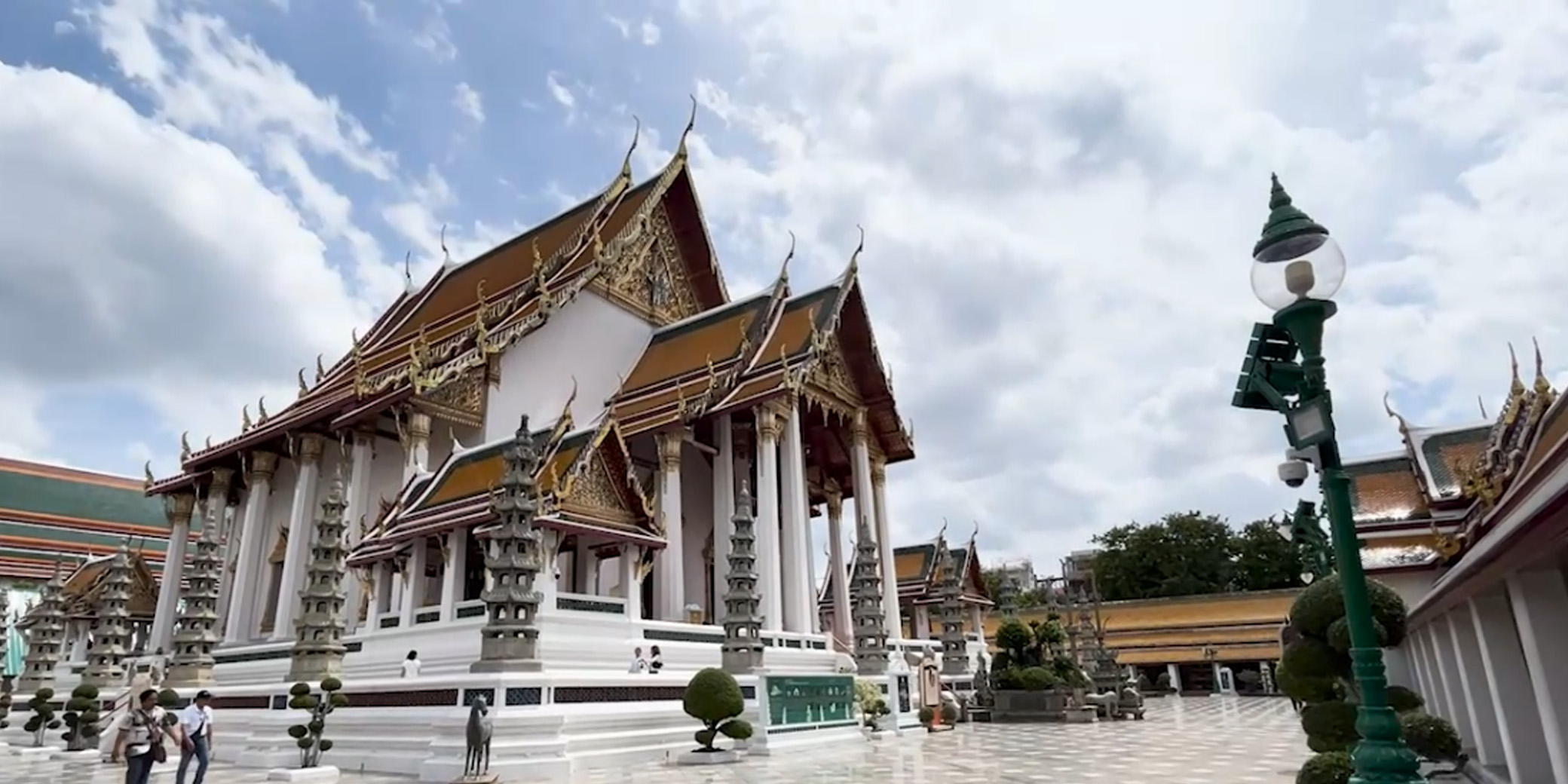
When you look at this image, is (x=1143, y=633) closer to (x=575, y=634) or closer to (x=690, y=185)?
(x=690, y=185)

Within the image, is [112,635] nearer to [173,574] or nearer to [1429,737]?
[173,574]

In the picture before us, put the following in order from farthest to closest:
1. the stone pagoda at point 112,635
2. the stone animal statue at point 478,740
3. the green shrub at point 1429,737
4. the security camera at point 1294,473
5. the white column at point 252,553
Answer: the white column at point 252,553, the stone pagoda at point 112,635, the stone animal statue at point 478,740, the green shrub at point 1429,737, the security camera at point 1294,473

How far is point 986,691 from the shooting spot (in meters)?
18.5

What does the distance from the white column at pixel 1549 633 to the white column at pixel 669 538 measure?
1228 cm

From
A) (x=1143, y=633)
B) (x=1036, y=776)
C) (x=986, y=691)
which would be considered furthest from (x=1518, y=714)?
(x=1143, y=633)

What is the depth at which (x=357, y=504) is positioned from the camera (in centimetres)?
1543

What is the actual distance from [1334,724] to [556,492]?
27.0 ft

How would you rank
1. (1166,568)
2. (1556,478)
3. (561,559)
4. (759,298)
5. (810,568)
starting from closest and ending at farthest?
(1556,478)
(561,559)
(810,568)
(759,298)
(1166,568)

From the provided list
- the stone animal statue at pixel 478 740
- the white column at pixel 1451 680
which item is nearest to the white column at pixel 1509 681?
the white column at pixel 1451 680

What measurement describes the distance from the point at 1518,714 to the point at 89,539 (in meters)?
33.6

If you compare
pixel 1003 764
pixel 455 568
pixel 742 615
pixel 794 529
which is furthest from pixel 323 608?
pixel 794 529

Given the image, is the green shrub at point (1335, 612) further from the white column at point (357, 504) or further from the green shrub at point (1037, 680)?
the white column at point (357, 504)

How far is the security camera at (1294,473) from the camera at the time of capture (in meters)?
3.86

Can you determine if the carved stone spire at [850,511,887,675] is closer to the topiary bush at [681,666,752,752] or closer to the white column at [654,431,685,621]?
the white column at [654,431,685,621]
